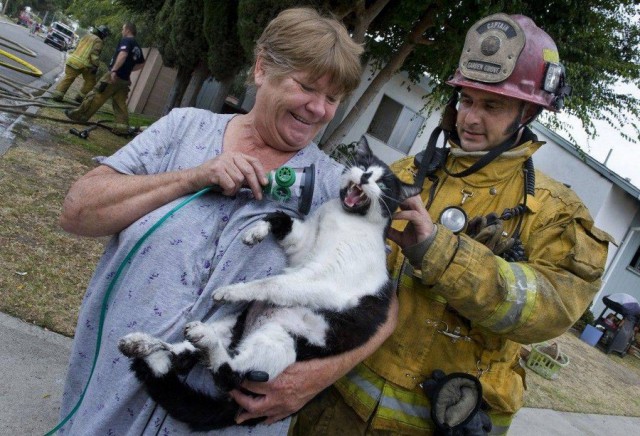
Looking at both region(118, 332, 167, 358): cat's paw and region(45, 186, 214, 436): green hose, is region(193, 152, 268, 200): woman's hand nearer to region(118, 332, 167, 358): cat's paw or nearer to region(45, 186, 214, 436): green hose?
region(45, 186, 214, 436): green hose

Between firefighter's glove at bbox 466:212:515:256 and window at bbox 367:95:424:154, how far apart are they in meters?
14.1

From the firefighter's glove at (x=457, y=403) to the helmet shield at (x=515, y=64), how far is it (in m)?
1.19

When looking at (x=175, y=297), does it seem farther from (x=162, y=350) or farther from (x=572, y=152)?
(x=572, y=152)

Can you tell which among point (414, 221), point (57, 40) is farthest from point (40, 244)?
point (57, 40)

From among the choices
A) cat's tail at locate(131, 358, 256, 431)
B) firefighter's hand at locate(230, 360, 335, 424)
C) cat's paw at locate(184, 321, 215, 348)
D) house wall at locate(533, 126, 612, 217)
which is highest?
house wall at locate(533, 126, 612, 217)

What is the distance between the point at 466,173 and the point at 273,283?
0.99 meters

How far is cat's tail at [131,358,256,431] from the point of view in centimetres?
164

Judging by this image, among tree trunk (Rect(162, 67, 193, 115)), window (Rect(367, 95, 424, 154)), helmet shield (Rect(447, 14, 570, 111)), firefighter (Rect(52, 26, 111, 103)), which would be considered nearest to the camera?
helmet shield (Rect(447, 14, 570, 111))

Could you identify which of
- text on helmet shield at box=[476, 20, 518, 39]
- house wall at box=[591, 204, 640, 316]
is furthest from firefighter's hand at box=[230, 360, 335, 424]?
house wall at box=[591, 204, 640, 316]

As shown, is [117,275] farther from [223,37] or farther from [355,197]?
[223,37]

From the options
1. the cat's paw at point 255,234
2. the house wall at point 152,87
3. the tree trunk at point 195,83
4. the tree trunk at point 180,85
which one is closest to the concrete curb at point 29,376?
the cat's paw at point 255,234

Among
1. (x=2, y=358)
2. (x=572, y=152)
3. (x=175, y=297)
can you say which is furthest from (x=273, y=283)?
(x=572, y=152)

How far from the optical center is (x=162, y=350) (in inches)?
64.4

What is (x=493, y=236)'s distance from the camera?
204 centimetres
